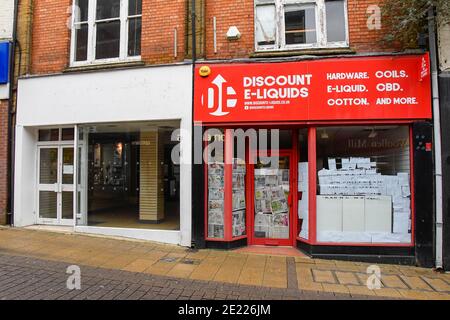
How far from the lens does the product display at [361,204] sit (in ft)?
22.0

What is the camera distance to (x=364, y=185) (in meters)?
6.91

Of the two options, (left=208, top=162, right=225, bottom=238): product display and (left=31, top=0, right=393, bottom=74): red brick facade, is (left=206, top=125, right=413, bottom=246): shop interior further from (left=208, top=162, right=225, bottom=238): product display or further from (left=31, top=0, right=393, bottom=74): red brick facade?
(left=31, top=0, right=393, bottom=74): red brick facade

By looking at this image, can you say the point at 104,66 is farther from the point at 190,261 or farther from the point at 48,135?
the point at 190,261

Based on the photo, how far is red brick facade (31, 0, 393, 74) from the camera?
7.07m

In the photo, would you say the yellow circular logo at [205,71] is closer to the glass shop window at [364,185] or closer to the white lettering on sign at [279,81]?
the white lettering on sign at [279,81]

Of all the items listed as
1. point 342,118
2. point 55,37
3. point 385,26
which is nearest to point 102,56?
point 55,37

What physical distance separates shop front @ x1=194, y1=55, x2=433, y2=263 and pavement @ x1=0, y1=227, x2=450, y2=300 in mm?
633

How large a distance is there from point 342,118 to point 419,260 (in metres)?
2.96

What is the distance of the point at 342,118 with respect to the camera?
674cm

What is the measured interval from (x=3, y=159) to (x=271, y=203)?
673 cm

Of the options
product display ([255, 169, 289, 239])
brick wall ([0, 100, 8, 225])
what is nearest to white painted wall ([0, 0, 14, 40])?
brick wall ([0, 100, 8, 225])

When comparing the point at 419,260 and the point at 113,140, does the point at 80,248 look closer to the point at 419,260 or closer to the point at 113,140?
the point at 113,140

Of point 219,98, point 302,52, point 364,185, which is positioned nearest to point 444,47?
point 302,52

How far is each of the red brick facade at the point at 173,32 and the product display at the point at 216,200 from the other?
2.41m
